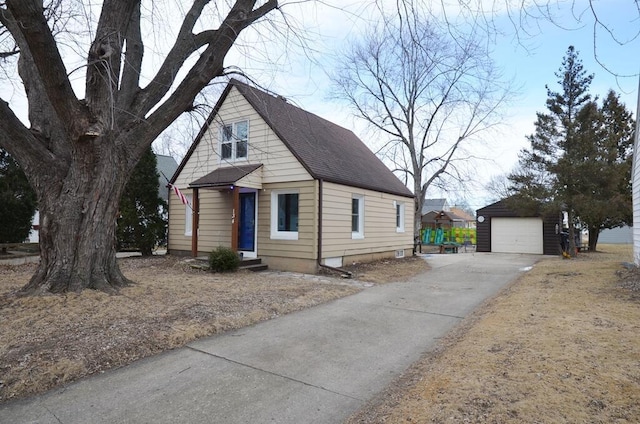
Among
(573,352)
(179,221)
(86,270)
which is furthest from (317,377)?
(179,221)

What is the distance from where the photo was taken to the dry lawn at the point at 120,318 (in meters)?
3.80

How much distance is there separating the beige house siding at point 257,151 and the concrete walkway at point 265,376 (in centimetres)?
572

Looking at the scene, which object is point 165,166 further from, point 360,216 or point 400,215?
point 360,216

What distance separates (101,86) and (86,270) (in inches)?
117

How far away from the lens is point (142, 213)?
1531 cm

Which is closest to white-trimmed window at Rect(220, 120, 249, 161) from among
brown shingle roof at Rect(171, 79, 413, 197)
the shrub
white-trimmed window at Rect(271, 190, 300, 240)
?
brown shingle roof at Rect(171, 79, 413, 197)

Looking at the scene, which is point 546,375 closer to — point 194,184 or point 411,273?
point 411,273

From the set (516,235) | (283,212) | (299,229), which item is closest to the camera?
(299,229)

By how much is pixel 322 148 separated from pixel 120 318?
9.31 metres

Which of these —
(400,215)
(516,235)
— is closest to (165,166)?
(400,215)

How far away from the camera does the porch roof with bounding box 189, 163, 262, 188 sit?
11062 millimetres

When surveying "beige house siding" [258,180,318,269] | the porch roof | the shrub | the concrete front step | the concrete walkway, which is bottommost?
the concrete walkway

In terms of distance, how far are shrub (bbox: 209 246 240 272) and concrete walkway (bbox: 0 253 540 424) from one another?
4418mm

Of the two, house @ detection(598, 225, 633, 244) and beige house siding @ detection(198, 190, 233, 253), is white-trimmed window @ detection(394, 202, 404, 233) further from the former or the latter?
house @ detection(598, 225, 633, 244)
